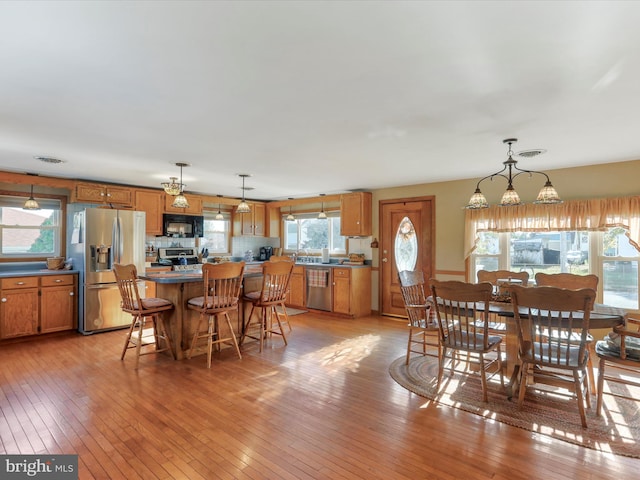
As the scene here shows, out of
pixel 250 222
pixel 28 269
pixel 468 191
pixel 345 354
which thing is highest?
pixel 468 191

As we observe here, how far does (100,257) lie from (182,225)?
5.80ft

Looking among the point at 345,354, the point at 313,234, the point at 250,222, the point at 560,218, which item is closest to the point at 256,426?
the point at 345,354

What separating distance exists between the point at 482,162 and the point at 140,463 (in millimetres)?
4440

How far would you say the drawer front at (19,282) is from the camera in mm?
4590

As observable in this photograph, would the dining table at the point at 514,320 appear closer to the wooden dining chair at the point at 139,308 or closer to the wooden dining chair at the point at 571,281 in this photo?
the wooden dining chair at the point at 571,281

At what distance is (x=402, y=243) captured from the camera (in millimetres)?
6312

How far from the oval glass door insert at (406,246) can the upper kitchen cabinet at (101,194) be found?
15.2ft

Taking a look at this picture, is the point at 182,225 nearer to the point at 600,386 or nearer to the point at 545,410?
the point at 545,410

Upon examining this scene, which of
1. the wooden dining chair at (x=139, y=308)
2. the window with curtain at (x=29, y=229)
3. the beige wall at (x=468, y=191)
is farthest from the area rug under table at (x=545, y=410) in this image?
the window with curtain at (x=29, y=229)

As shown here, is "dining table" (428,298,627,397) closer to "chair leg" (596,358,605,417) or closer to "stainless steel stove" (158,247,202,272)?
"chair leg" (596,358,605,417)

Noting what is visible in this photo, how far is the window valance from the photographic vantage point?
423cm

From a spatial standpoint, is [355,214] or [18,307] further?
[355,214]

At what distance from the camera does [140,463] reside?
2.12 metres

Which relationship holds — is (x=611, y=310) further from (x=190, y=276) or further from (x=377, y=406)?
(x=190, y=276)
